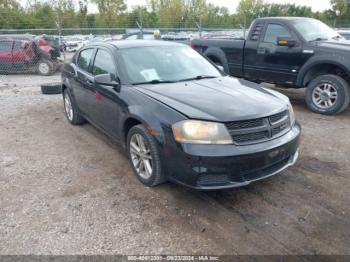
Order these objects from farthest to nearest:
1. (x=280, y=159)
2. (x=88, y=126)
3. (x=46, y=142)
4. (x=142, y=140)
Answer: (x=88, y=126)
(x=46, y=142)
(x=142, y=140)
(x=280, y=159)

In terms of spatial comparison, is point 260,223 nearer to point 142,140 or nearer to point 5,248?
point 142,140

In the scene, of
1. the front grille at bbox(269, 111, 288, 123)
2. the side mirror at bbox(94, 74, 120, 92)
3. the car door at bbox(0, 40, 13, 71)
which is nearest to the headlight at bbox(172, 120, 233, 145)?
the front grille at bbox(269, 111, 288, 123)

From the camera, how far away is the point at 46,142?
522 cm

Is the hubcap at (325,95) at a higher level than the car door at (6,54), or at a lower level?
lower

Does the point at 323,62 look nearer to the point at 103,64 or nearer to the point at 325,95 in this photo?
the point at 325,95

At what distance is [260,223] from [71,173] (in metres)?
2.43

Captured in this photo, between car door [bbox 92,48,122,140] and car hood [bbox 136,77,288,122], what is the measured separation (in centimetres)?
46

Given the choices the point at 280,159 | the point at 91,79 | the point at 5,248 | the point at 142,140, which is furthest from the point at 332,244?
the point at 91,79

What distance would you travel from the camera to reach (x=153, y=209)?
129 inches

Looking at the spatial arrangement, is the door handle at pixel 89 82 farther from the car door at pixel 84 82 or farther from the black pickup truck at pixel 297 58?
the black pickup truck at pixel 297 58

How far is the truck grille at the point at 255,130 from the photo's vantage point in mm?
3037

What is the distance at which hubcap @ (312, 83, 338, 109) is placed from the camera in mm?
6355

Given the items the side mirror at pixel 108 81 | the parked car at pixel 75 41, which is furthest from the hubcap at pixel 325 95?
the parked car at pixel 75 41

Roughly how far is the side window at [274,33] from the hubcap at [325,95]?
139 centimetres
